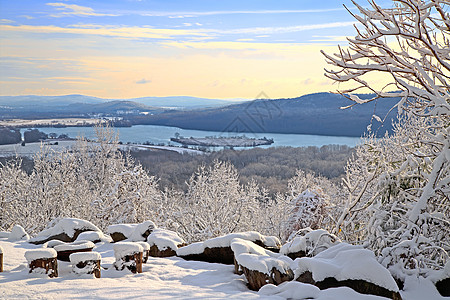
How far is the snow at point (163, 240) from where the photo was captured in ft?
33.4

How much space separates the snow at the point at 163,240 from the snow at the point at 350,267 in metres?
4.12

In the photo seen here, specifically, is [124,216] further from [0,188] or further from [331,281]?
[331,281]

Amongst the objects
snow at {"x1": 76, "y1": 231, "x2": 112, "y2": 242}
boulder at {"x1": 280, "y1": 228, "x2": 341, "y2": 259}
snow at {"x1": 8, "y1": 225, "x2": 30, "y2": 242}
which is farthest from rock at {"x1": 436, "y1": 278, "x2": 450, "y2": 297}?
snow at {"x1": 8, "y1": 225, "x2": 30, "y2": 242}

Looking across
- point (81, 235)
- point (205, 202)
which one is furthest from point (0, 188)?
point (81, 235)

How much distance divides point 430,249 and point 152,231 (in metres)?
7.15

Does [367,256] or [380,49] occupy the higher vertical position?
[380,49]

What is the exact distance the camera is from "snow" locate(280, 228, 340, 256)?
26.1 feet

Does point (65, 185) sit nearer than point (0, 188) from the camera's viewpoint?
No

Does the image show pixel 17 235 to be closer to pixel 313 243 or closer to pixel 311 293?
pixel 313 243

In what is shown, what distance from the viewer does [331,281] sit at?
6.39 metres

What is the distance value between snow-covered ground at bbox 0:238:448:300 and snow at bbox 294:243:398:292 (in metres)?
0.27

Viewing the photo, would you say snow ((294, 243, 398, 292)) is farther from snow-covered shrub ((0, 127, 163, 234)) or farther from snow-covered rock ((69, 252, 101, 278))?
snow-covered shrub ((0, 127, 163, 234))

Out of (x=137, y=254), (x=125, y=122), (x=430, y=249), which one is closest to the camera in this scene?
→ (x=430, y=249)

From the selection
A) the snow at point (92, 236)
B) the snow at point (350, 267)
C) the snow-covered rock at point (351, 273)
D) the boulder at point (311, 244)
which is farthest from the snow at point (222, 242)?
the snow-covered rock at point (351, 273)
